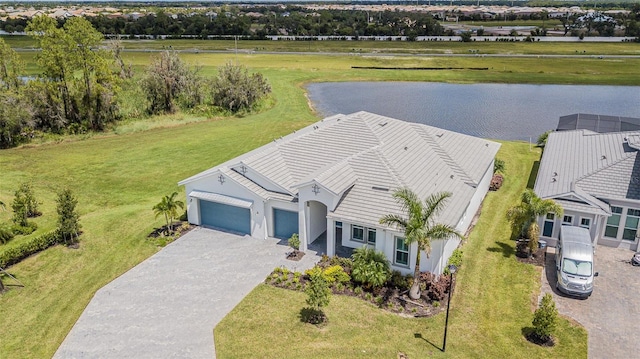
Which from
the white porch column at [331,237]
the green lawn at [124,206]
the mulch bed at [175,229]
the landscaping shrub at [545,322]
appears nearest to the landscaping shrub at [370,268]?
the white porch column at [331,237]

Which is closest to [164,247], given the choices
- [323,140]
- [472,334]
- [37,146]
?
[323,140]

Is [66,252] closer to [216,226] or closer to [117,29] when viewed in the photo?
[216,226]

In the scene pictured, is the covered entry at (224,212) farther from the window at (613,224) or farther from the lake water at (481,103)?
the lake water at (481,103)

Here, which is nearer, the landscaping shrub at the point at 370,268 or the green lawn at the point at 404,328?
the green lawn at the point at 404,328

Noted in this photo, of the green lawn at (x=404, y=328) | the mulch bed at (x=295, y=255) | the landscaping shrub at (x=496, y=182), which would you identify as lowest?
the green lawn at (x=404, y=328)

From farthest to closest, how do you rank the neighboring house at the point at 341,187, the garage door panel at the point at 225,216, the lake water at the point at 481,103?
the lake water at the point at 481,103, the garage door panel at the point at 225,216, the neighboring house at the point at 341,187

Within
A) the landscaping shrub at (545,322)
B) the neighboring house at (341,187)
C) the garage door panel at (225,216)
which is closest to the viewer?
the landscaping shrub at (545,322)
